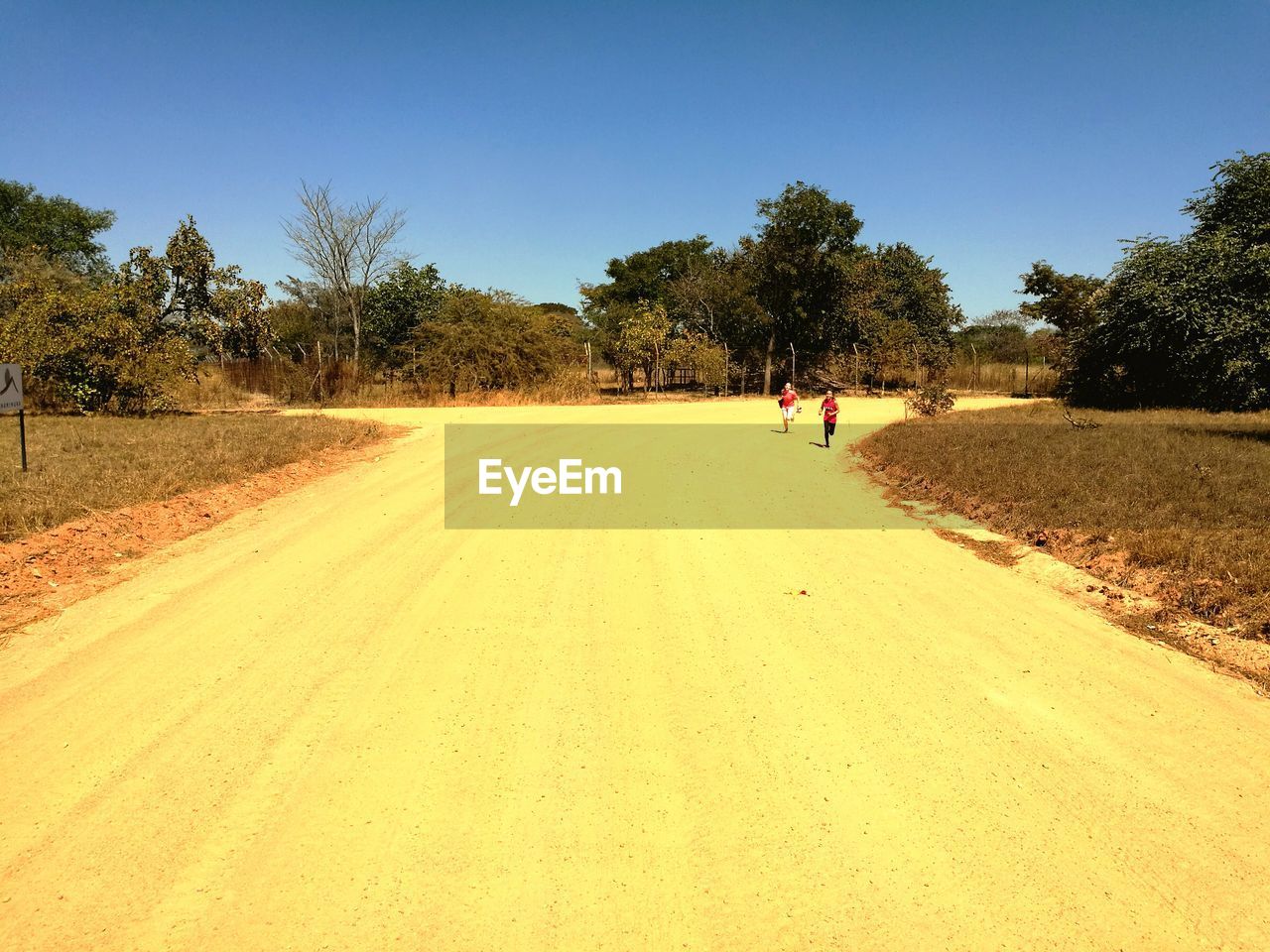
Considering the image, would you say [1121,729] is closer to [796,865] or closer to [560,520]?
[796,865]

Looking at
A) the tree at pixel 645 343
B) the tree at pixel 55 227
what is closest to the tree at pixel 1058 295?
the tree at pixel 645 343

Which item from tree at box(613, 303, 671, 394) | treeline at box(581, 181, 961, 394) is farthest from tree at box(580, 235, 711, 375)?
tree at box(613, 303, 671, 394)

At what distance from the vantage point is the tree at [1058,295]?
129ft

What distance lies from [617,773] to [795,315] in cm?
3962

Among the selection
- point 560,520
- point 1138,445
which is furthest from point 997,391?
point 560,520

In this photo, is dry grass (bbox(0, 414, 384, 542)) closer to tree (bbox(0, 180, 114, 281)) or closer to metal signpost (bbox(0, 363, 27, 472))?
metal signpost (bbox(0, 363, 27, 472))

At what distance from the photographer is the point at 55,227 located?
4409 cm

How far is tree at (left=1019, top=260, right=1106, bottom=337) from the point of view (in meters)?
39.4

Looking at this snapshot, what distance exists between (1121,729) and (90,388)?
23204mm

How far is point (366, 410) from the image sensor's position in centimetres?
2733

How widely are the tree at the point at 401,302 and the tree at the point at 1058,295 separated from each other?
33.6 meters

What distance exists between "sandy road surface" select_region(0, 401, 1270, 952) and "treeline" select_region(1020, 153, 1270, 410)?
1949cm

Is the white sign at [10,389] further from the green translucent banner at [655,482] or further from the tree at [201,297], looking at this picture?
the tree at [201,297]

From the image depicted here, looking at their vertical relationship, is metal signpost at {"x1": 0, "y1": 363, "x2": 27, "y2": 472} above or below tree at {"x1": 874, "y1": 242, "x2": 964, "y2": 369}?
below
